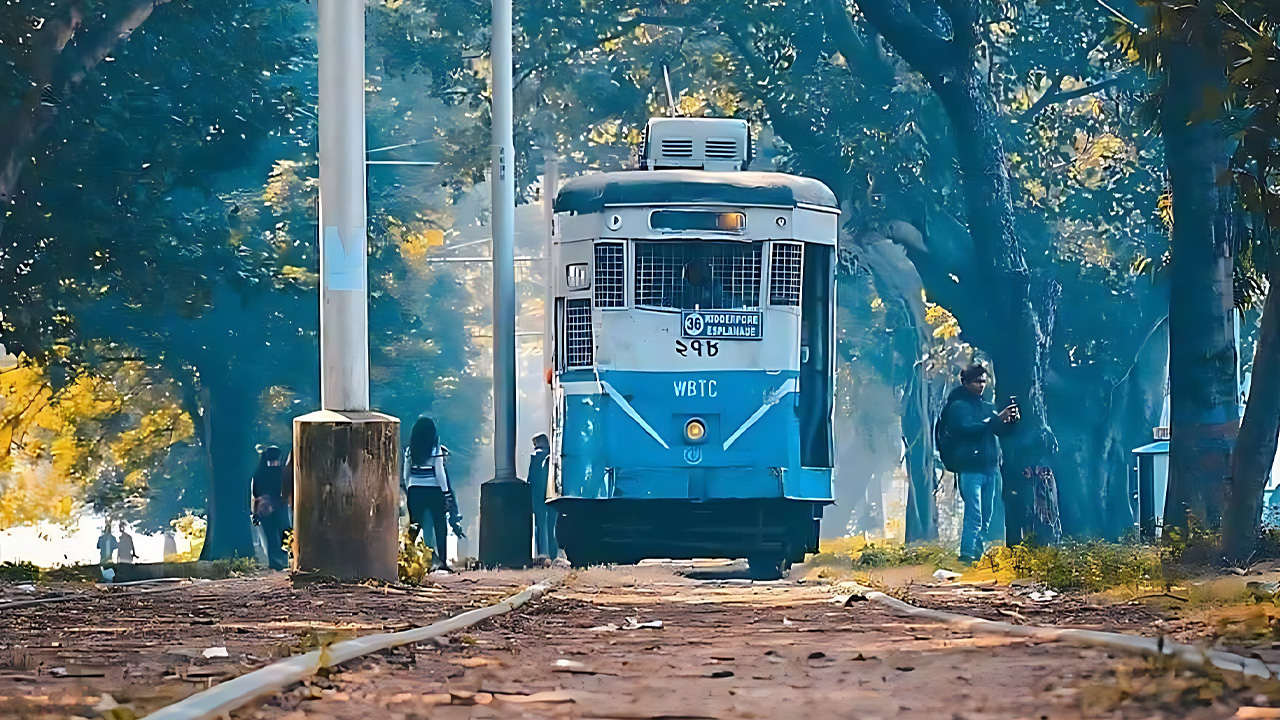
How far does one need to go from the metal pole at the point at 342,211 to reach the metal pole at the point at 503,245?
24.1 ft

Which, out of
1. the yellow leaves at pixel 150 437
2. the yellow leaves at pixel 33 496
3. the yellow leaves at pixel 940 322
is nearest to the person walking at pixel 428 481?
the yellow leaves at pixel 940 322

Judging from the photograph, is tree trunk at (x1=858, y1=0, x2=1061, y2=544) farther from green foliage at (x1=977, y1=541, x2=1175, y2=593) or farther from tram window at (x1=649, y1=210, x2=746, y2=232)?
tram window at (x1=649, y1=210, x2=746, y2=232)

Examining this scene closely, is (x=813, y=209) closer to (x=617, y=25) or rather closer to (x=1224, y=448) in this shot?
(x=1224, y=448)

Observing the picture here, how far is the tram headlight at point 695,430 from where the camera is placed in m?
18.1

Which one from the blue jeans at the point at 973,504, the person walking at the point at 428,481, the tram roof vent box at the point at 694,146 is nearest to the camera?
the blue jeans at the point at 973,504

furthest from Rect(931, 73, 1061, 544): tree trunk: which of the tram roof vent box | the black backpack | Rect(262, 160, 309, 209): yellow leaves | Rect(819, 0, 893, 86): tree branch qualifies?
Rect(262, 160, 309, 209): yellow leaves

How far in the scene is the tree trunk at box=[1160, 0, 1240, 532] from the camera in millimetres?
15586

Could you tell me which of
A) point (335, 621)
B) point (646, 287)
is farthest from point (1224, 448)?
point (335, 621)

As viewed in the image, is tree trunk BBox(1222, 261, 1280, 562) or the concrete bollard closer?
the concrete bollard

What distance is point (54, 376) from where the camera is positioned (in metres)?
35.9

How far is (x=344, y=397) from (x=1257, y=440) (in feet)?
22.1

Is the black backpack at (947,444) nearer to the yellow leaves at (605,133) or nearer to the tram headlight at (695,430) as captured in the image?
the tram headlight at (695,430)

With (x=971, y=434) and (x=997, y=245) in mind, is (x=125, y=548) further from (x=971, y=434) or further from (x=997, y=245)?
(x=971, y=434)

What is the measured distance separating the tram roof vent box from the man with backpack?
3141 mm
